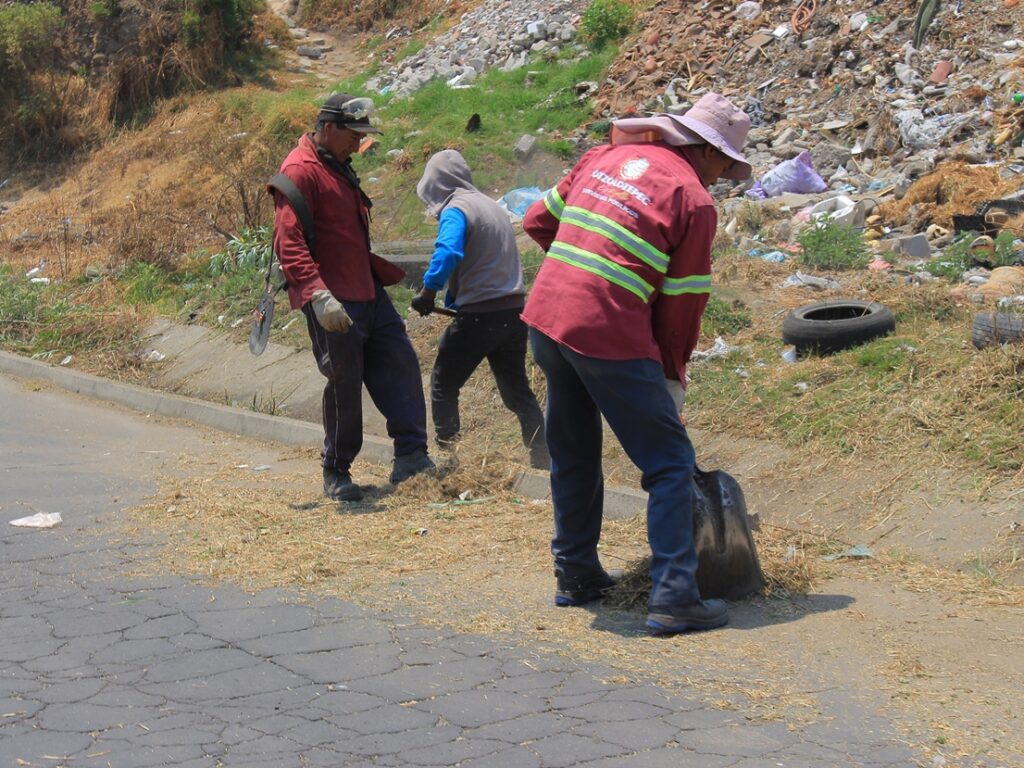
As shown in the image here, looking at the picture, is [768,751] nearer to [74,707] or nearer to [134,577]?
[74,707]

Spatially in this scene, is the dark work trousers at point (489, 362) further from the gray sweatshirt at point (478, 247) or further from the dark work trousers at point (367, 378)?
the dark work trousers at point (367, 378)

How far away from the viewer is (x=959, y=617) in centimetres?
500

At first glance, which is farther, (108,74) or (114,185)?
(108,74)

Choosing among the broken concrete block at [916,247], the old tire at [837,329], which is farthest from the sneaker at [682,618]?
the broken concrete block at [916,247]

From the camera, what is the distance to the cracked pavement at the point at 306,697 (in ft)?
12.3

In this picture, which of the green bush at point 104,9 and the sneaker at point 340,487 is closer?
the sneaker at point 340,487

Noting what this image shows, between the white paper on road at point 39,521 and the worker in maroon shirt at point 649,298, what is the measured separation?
9.94 ft

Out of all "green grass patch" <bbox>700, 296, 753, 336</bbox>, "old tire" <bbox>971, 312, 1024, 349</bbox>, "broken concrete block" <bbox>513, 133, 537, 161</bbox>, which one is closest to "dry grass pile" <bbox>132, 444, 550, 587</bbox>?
"green grass patch" <bbox>700, 296, 753, 336</bbox>

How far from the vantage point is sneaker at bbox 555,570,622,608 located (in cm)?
521

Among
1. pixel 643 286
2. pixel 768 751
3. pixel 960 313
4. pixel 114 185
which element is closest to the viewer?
pixel 768 751

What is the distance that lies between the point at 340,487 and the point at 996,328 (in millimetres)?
3729

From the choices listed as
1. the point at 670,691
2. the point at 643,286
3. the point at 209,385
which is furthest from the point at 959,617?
the point at 209,385

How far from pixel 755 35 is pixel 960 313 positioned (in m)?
10.8

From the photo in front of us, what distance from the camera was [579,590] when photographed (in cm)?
522
